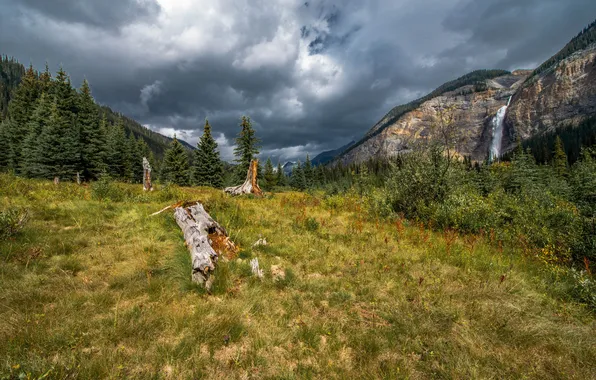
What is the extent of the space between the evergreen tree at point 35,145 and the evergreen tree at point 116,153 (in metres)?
6.37

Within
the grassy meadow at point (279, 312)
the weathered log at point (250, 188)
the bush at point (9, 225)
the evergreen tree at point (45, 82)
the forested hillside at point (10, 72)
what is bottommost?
the grassy meadow at point (279, 312)

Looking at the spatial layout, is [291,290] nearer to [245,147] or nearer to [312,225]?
[312,225]

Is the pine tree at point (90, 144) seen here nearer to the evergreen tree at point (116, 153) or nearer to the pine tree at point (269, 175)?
the evergreen tree at point (116, 153)

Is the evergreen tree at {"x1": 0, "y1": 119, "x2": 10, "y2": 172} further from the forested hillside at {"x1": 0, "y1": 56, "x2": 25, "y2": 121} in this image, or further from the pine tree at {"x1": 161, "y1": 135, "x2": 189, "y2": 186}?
the forested hillside at {"x1": 0, "y1": 56, "x2": 25, "y2": 121}

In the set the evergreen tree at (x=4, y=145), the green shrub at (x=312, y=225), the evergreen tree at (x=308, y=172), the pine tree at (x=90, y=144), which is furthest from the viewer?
the evergreen tree at (x=308, y=172)

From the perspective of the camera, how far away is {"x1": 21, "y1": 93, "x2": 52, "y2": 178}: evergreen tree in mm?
23516

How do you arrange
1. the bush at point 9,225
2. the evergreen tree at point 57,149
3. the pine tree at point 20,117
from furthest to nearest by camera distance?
the pine tree at point 20,117
the evergreen tree at point 57,149
the bush at point 9,225

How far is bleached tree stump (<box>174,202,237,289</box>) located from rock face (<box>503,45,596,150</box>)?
197792 mm

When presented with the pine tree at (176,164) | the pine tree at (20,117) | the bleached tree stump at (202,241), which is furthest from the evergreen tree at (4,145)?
the bleached tree stump at (202,241)

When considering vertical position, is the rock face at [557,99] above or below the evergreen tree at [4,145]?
above

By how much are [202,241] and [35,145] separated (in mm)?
34776

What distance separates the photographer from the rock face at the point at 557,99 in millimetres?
140375

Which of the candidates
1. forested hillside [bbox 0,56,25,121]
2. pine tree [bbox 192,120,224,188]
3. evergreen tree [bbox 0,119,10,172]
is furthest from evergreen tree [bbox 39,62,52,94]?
forested hillside [bbox 0,56,25,121]

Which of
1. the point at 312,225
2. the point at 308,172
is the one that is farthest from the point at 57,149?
the point at 308,172
